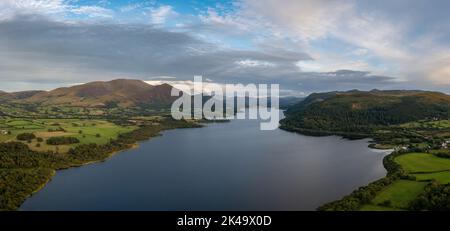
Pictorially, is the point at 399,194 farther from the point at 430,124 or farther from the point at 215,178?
the point at 430,124

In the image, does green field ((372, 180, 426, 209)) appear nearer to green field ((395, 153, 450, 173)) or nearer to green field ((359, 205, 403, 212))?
green field ((359, 205, 403, 212))

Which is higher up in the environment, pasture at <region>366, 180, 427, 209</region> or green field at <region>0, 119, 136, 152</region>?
green field at <region>0, 119, 136, 152</region>

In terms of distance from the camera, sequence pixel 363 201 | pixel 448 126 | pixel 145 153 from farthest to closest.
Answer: pixel 448 126 < pixel 145 153 < pixel 363 201

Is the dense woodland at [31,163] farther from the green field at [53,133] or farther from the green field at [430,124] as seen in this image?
the green field at [430,124]

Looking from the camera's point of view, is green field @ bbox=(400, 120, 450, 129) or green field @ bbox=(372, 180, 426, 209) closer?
green field @ bbox=(372, 180, 426, 209)

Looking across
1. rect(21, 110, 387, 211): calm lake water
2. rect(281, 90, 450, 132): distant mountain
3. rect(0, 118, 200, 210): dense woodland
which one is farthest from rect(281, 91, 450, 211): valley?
rect(0, 118, 200, 210): dense woodland

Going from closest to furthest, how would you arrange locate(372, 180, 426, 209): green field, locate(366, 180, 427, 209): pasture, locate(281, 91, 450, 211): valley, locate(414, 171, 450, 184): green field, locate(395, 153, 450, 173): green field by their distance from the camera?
locate(366, 180, 427, 209): pasture → locate(372, 180, 426, 209): green field → locate(281, 91, 450, 211): valley → locate(414, 171, 450, 184): green field → locate(395, 153, 450, 173): green field
